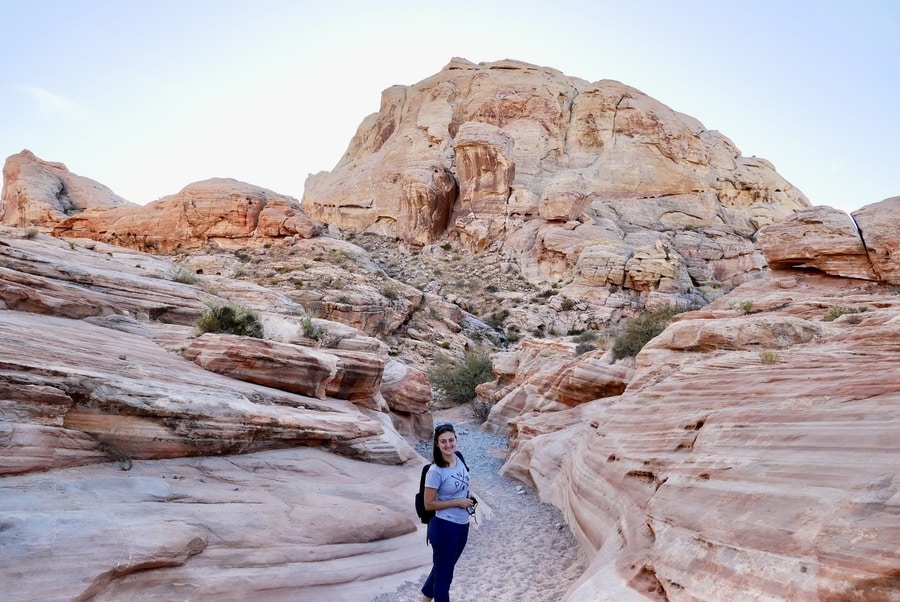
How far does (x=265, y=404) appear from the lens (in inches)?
283

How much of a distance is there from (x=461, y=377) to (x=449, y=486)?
18.7 meters

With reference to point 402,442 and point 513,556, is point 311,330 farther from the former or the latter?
point 513,556

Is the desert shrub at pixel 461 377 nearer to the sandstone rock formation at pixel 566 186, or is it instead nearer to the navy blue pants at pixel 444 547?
the sandstone rock formation at pixel 566 186

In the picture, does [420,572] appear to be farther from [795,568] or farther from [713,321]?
[713,321]

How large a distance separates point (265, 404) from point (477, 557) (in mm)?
3382

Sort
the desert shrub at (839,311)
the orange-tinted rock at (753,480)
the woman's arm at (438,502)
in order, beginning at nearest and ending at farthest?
the orange-tinted rock at (753,480), the woman's arm at (438,502), the desert shrub at (839,311)

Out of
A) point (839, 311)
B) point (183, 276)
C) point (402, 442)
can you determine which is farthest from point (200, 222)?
point (839, 311)

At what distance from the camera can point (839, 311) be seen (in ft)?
31.7

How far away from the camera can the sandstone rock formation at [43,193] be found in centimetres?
3518

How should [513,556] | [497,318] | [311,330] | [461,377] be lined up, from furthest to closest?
[497,318] → [461,377] → [311,330] → [513,556]

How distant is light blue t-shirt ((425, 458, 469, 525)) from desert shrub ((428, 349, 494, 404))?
18257mm

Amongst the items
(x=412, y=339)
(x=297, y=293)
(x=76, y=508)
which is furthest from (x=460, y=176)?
(x=76, y=508)

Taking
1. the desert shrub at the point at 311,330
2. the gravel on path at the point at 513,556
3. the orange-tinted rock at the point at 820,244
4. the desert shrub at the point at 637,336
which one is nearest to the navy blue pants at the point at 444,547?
the gravel on path at the point at 513,556

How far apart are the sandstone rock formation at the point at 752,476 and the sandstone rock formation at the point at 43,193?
3811 cm
